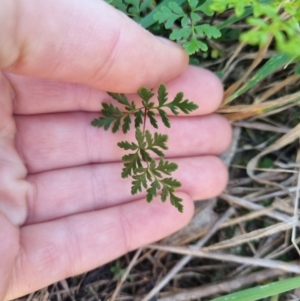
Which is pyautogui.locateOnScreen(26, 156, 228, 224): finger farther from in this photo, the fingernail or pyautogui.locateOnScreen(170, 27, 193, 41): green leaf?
pyautogui.locateOnScreen(170, 27, 193, 41): green leaf

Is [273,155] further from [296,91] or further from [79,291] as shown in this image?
[79,291]

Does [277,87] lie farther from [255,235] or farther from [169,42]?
[255,235]

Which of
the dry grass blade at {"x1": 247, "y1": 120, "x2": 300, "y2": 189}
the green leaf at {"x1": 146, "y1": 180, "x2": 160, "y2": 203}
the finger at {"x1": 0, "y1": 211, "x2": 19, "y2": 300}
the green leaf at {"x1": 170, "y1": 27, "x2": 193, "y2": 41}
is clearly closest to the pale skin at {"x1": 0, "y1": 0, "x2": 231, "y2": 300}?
the finger at {"x1": 0, "y1": 211, "x2": 19, "y2": 300}

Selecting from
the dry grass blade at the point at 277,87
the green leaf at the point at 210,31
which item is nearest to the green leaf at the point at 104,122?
the green leaf at the point at 210,31

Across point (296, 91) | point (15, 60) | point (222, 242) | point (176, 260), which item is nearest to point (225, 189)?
point (222, 242)

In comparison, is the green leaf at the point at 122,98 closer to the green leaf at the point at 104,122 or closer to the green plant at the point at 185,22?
the green leaf at the point at 104,122

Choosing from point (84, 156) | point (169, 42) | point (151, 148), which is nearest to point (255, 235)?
point (151, 148)
